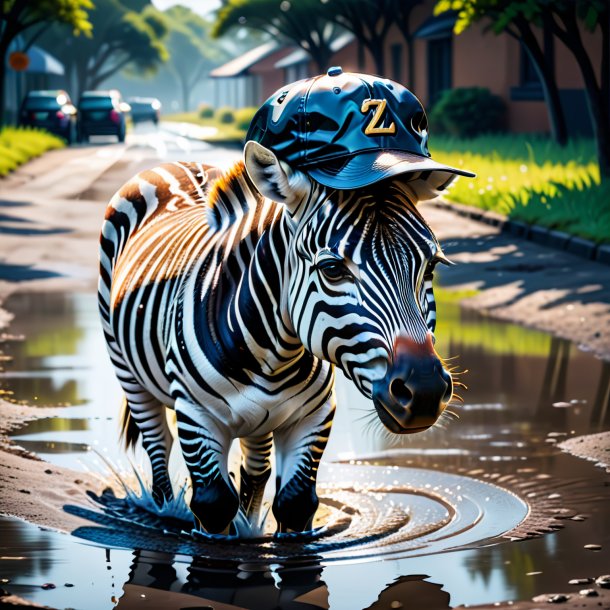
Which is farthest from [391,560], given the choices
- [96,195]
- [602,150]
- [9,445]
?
[96,195]

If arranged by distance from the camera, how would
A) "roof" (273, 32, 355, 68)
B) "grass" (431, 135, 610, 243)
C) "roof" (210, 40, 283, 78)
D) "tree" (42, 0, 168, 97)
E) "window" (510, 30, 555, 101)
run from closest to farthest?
"grass" (431, 135, 610, 243)
"window" (510, 30, 555, 101)
"roof" (273, 32, 355, 68)
"roof" (210, 40, 283, 78)
"tree" (42, 0, 168, 97)

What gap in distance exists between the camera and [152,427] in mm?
6352

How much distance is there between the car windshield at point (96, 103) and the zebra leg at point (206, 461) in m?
48.8

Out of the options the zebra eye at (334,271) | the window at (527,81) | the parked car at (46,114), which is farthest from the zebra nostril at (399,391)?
the parked car at (46,114)

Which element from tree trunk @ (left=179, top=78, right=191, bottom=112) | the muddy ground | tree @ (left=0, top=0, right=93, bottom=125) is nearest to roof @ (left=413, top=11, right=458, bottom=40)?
tree @ (left=0, top=0, right=93, bottom=125)

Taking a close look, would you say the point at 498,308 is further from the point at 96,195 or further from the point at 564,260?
the point at 96,195

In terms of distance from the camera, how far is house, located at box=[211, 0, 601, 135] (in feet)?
112

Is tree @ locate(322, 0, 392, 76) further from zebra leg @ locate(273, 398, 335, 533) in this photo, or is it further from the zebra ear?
the zebra ear

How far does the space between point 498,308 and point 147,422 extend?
6793mm

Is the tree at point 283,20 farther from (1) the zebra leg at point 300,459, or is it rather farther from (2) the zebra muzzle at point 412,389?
(2) the zebra muzzle at point 412,389

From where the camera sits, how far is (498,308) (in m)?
12.7

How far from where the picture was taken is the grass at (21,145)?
32156 mm

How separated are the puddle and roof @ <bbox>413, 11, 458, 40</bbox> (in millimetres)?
32197

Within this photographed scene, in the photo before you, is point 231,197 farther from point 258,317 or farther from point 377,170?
point 377,170
